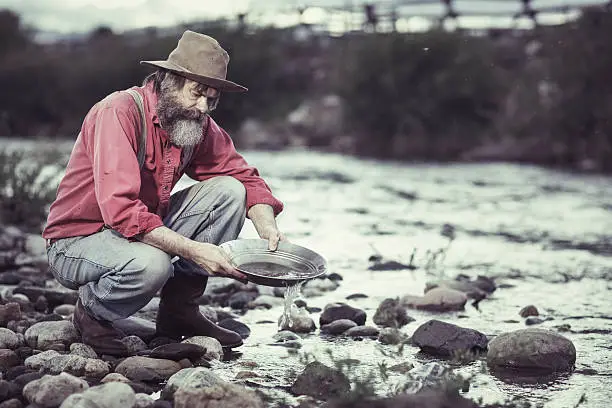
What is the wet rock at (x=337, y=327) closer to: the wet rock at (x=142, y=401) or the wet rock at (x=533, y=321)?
the wet rock at (x=533, y=321)

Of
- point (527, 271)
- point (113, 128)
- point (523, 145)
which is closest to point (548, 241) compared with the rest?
point (527, 271)

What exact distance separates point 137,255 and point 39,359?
21.1 inches

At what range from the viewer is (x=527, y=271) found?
6523 mm

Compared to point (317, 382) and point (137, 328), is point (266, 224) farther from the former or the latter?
point (317, 382)

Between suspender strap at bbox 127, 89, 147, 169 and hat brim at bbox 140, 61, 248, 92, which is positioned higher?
hat brim at bbox 140, 61, 248, 92

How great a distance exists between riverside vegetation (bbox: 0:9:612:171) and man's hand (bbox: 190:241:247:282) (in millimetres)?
12382

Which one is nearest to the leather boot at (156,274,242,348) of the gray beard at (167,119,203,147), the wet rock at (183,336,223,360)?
the wet rock at (183,336,223,360)

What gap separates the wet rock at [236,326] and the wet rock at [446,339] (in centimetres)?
81

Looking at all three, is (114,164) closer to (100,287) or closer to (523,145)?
(100,287)

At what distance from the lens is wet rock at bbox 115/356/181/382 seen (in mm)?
3572

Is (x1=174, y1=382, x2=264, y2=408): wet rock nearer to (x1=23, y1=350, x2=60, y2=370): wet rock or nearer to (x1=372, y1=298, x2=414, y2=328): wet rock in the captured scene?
(x1=23, y1=350, x2=60, y2=370): wet rock

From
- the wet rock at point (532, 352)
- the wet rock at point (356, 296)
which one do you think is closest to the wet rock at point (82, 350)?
the wet rock at point (532, 352)

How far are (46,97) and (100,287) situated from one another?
67.5 feet

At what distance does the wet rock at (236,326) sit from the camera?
14.9ft
